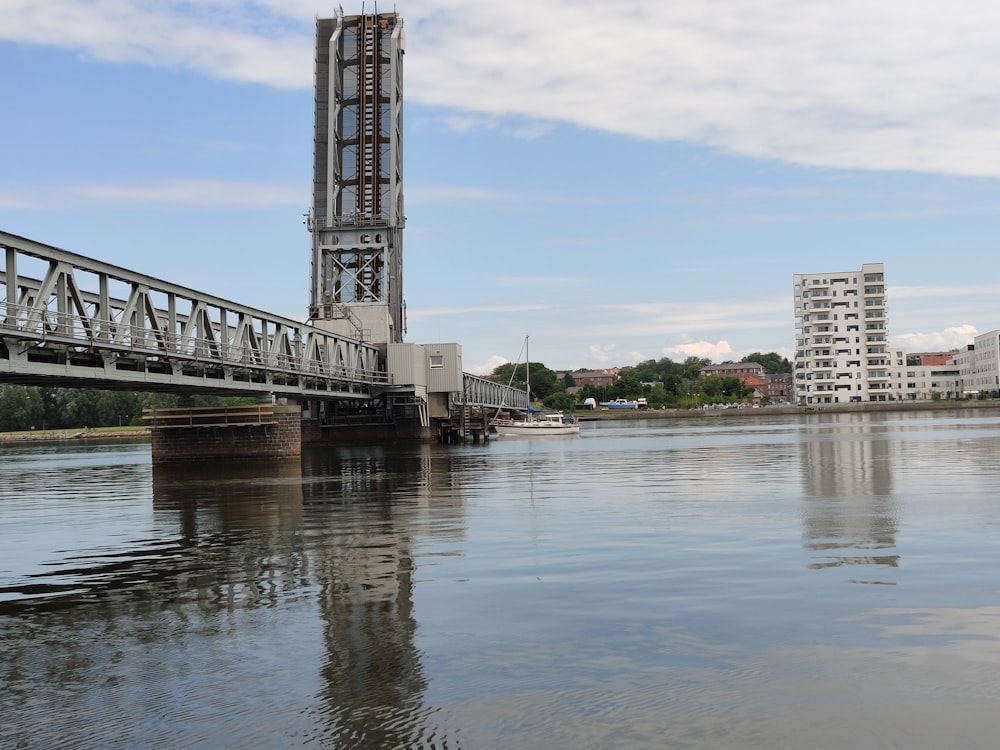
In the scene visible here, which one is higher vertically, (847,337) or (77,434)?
(847,337)

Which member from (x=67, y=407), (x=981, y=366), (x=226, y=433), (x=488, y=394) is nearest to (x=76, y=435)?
(x=67, y=407)

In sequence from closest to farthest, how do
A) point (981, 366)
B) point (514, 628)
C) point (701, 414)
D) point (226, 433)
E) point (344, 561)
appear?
point (514, 628), point (344, 561), point (226, 433), point (981, 366), point (701, 414)

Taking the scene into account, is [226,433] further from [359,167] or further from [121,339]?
[359,167]

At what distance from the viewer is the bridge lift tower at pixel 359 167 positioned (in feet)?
247

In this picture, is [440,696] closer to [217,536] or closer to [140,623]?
[140,623]

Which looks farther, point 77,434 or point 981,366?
point 981,366

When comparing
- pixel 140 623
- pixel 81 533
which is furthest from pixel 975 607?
pixel 81 533

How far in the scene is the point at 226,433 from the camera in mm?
45219

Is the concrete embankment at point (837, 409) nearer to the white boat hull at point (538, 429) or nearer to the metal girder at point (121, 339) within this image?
the white boat hull at point (538, 429)

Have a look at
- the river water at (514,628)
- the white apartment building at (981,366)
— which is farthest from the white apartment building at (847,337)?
the river water at (514,628)

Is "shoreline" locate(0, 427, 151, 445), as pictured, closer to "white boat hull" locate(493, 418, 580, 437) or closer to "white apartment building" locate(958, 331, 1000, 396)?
"white boat hull" locate(493, 418, 580, 437)

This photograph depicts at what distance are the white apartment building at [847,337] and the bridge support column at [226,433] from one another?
438 feet

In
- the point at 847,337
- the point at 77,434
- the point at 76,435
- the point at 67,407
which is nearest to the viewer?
the point at 76,435

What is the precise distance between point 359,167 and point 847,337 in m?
110
